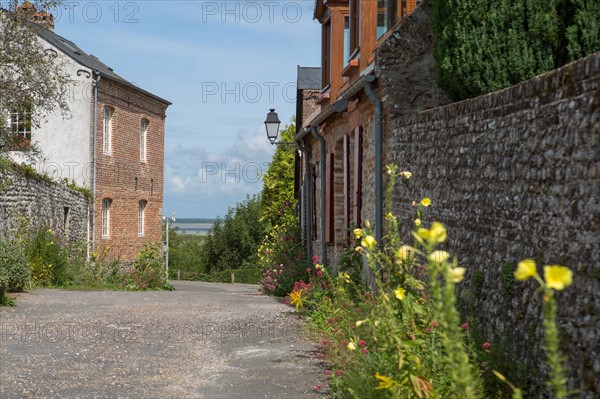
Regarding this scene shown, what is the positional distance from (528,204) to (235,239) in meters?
40.8

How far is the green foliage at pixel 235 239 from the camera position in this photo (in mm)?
45875

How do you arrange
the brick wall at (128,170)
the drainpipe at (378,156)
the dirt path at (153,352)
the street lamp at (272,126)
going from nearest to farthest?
the dirt path at (153,352)
the drainpipe at (378,156)
the street lamp at (272,126)
the brick wall at (128,170)

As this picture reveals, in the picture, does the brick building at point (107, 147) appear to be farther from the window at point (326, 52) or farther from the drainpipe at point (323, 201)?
the drainpipe at point (323, 201)

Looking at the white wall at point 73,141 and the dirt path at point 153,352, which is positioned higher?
the white wall at point 73,141

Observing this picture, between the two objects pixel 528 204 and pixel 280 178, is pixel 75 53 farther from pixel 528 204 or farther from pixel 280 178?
pixel 528 204

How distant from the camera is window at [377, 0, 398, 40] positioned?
12.5 meters

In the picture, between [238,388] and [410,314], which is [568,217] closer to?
[410,314]

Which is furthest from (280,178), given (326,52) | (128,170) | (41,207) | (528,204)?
(528,204)

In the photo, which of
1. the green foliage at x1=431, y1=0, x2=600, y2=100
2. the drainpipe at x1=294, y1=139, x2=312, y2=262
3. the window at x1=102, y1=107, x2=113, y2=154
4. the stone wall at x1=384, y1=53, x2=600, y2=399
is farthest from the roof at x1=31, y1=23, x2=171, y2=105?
the stone wall at x1=384, y1=53, x2=600, y2=399

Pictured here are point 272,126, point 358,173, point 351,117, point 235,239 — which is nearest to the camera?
point 358,173

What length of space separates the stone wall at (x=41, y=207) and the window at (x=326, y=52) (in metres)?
6.67

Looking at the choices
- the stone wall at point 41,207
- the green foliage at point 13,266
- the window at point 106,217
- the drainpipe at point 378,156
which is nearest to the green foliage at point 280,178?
the window at point 106,217

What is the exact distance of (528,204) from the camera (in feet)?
19.3

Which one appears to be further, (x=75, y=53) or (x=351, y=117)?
(x=75, y=53)
